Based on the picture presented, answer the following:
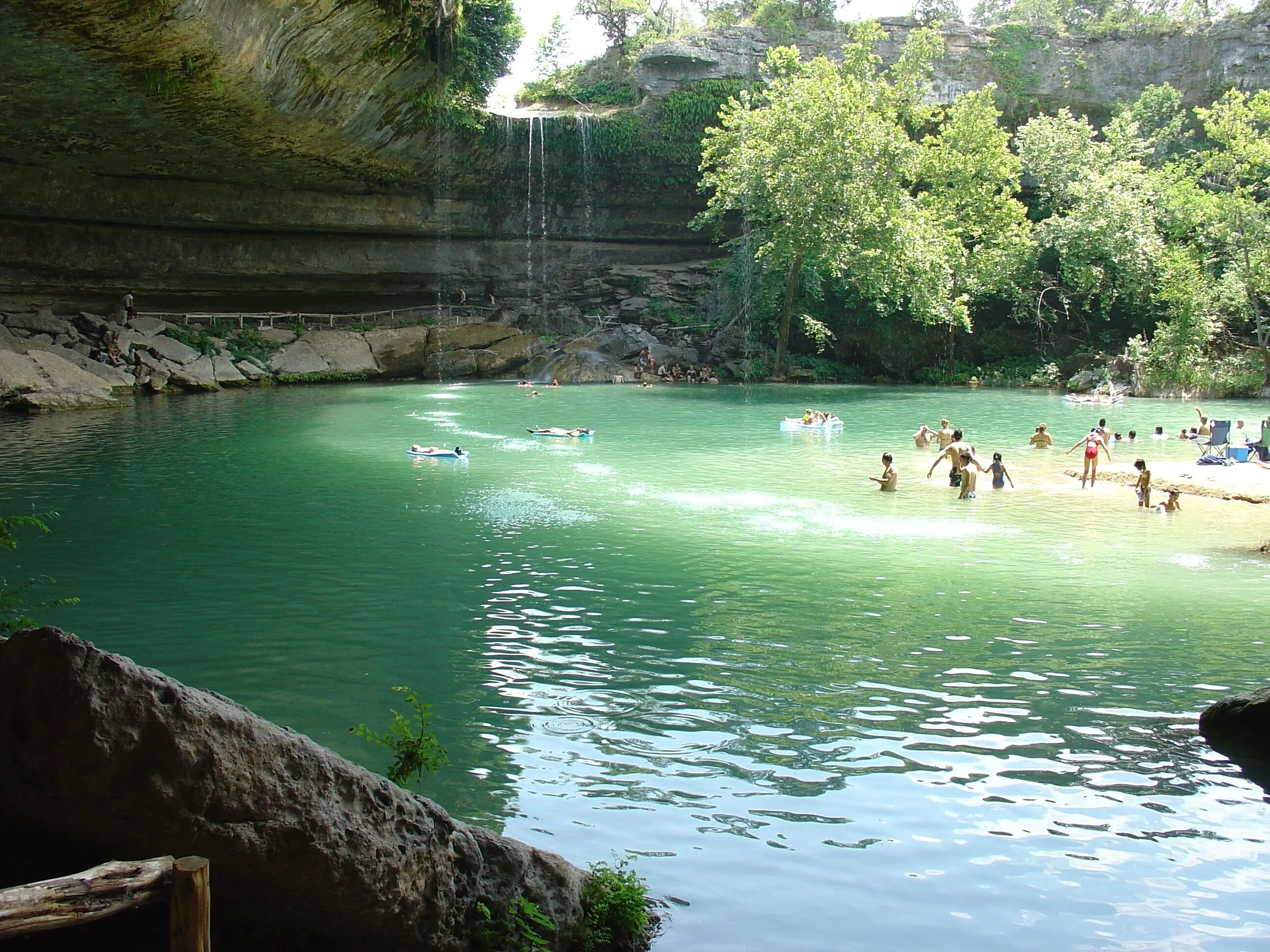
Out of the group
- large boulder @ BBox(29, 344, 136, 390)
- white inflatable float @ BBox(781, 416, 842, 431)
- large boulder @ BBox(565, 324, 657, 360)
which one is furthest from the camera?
large boulder @ BBox(565, 324, 657, 360)

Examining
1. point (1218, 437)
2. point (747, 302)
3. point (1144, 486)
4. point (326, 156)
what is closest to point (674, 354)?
point (747, 302)

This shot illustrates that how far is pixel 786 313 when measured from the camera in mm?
38562

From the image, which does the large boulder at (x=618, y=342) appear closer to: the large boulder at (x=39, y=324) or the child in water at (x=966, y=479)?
the large boulder at (x=39, y=324)

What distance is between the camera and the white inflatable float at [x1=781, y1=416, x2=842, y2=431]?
23.6 m

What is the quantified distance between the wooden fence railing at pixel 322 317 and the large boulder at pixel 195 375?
3.52 meters

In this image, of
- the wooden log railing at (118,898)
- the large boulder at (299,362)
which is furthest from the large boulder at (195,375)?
the wooden log railing at (118,898)

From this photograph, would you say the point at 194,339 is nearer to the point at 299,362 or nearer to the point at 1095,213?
the point at 299,362

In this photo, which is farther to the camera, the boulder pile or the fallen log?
the boulder pile

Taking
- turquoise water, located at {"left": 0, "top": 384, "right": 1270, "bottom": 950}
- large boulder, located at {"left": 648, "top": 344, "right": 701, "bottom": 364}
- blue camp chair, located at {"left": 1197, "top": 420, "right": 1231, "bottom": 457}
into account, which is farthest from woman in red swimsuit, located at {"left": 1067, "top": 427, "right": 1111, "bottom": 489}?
large boulder, located at {"left": 648, "top": 344, "right": 701, "bottom": 364}

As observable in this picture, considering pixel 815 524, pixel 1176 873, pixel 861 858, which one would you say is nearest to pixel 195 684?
pixel 861 858

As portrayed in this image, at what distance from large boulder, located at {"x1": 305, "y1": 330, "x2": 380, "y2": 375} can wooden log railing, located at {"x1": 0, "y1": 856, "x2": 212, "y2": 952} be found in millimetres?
34695

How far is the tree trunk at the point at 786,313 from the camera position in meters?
37.4

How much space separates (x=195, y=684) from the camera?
7.29 meters

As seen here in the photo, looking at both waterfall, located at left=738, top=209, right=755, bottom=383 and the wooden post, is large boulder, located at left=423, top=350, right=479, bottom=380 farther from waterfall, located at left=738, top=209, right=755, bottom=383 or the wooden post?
the wooden post
